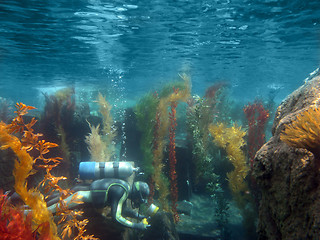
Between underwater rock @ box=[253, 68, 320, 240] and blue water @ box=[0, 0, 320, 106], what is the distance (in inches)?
370

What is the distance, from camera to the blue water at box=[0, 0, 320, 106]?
10.4 metres

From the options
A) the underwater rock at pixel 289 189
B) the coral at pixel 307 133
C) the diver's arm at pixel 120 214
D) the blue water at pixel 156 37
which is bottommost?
the diver's arm at pixel 120 214

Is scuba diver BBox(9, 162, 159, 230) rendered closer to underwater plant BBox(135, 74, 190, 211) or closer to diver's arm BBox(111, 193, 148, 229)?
diver's arm BBox(111, 193, 148, 229)

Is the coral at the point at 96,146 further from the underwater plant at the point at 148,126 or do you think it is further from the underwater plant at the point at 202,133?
the underwater plant at the point at 202,133

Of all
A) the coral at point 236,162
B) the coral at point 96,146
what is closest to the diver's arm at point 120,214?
the coral at point 236,162

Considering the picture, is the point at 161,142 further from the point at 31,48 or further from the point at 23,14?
the point at 31,48

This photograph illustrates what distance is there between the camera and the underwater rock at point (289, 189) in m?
2.49

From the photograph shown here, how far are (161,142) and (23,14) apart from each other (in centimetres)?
1040

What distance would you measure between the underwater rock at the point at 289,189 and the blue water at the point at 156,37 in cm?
939

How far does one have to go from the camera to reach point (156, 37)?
46.9 feet

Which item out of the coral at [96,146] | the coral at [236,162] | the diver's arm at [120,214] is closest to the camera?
the diver's arm at [120,214]

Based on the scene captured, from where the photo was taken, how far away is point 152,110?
1024 cm

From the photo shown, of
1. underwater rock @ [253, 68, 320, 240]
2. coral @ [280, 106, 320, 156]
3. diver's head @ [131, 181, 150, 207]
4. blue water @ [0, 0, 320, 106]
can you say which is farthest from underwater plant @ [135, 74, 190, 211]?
coral @ [280, 106, 320, 156]

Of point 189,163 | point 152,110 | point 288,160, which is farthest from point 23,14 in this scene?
point 288,160
